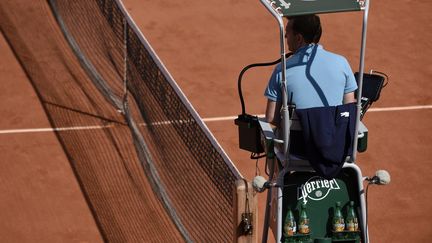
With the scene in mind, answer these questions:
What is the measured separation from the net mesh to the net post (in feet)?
1.22

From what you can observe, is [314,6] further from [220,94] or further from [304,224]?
[220,94]

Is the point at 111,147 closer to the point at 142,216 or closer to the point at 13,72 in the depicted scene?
the point at 142,216

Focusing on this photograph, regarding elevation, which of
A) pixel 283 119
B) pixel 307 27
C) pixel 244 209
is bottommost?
pixel 244 209

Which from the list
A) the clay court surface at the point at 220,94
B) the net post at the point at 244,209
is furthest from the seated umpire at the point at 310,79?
the clay court surface at the point at 220,94

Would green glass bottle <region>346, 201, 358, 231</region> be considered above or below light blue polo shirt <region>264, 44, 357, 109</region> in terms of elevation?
below

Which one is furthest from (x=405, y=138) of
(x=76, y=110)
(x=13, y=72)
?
(x=13, y=72)

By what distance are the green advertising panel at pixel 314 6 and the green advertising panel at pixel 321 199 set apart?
141cm

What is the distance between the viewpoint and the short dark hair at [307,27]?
8297mm

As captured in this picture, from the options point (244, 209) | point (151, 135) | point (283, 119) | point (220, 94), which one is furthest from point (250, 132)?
point (220, 94)

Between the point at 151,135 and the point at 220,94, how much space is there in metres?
2.17

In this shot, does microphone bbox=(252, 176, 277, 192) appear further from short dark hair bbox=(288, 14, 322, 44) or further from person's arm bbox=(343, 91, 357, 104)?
short dark hair bbox=(288, 14, 322, 44)

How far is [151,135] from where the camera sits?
1148 centimetres

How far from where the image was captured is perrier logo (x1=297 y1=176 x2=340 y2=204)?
327 inches

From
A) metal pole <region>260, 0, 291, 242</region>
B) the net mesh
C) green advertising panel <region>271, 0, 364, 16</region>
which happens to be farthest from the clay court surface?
green advertising panel <region>271, 0, 364, 16</region>
